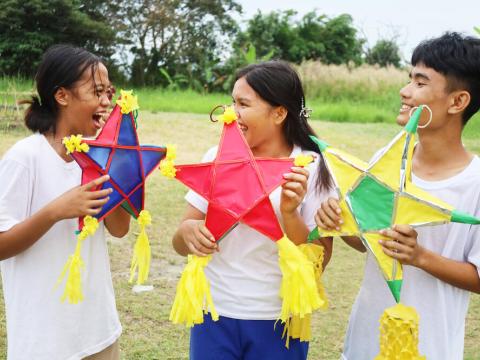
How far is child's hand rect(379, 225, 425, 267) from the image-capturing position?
1.68 meters

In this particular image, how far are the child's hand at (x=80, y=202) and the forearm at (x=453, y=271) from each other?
1045 mm

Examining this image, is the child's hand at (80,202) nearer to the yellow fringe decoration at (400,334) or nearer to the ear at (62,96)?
the ear at (62,96)

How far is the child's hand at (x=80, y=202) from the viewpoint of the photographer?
1.87 m

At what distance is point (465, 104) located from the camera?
1962mm

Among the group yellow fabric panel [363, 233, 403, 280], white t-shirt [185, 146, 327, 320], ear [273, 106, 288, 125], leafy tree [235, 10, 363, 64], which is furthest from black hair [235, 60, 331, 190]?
leafy tree [235, 10, 363, 64]

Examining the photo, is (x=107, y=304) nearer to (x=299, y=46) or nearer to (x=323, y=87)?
(x=323, y=87)

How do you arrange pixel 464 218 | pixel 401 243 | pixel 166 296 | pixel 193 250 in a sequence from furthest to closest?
pixel 166 296, pixel 193 250, pixel 401 243, pixel 464 218

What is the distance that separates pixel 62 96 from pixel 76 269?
0.66m

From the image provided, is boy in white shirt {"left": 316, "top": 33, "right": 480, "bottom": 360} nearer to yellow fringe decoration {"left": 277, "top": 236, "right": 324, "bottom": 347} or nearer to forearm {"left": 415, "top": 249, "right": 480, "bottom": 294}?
forearm {"left": 415, "top": 249, "right": 480, "bottom": 294}

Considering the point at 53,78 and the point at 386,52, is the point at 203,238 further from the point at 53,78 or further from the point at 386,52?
the point at 386,52

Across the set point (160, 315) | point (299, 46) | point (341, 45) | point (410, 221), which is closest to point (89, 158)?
point (410, 221)

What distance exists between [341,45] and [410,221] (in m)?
23.1

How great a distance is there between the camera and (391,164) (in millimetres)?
1738

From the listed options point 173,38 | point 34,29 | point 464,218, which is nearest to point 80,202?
point 464,218
